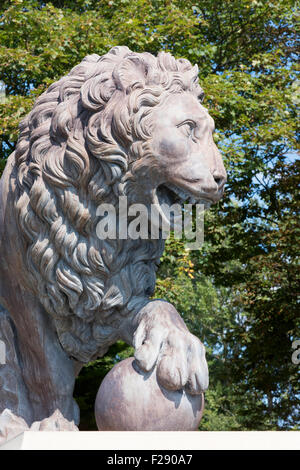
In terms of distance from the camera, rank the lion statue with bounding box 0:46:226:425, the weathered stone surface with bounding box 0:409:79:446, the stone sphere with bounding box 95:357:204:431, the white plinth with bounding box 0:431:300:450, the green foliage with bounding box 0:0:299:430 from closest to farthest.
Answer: the white plinth with bounding box 0:431:300:450
the stone sphere with bounding box 95:357:204:431
the lion statue with bounding box 0:46:226:425
the weathered stone surface with bounding box 0:409:79:446
the green foliage with bounding box 0:0:299:430

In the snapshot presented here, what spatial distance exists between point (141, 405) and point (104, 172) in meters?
0.94

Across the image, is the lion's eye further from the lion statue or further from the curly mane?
the curly mane

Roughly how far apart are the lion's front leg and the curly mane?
235 mm

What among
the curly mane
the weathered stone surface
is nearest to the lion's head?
the curly mane

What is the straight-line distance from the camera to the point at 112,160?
2705 mm

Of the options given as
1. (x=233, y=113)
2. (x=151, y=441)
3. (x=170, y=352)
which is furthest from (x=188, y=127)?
(x=233, y=113)

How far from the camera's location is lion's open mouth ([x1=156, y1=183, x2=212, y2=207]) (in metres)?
2.72

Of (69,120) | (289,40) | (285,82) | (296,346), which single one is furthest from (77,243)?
(289,40)

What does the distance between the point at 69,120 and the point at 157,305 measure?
0.85 metres

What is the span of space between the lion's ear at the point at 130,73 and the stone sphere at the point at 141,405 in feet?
3.68

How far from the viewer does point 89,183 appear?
276cm

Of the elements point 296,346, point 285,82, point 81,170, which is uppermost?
point 285,82

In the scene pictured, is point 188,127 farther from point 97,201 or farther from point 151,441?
point 151,441
